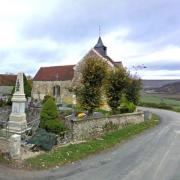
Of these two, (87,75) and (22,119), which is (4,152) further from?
(87,75)

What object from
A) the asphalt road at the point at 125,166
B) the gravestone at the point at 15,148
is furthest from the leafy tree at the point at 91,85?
the gravestone at the point at 15,148

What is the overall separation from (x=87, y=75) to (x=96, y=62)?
1.32 meters

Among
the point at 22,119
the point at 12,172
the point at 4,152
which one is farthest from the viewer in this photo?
the point at 22,119

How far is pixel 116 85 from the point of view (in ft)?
79.9

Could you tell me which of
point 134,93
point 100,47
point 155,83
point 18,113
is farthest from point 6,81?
point 155,83

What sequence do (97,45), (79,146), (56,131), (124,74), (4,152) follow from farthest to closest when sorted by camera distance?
(97,45) → (124,74) → (56,131) → (79,146) → (4,152)

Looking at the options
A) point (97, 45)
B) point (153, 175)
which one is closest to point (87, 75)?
point (153, 175)

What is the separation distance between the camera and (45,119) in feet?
52.6

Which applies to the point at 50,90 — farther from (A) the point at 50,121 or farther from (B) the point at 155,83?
(B) the point at 155,83

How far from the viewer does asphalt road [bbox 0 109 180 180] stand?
10.1 m

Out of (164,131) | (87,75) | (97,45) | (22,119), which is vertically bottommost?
(164,131)

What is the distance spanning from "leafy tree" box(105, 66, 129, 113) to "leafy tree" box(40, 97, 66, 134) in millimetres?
8707

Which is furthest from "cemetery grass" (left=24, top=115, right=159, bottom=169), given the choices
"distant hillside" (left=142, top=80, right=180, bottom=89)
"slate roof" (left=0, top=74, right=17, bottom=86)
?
"distant hillside" (left=142, top=80, right=180, bottom=89)

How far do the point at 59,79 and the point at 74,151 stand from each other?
2936 cm
